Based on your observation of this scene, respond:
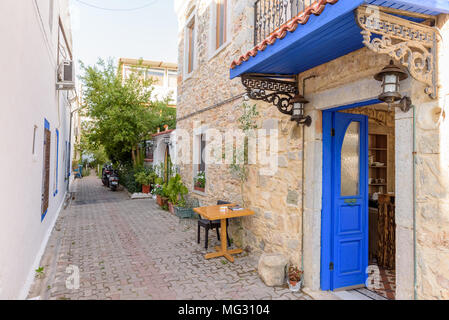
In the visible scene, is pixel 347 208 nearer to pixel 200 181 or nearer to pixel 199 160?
pixel 200 181

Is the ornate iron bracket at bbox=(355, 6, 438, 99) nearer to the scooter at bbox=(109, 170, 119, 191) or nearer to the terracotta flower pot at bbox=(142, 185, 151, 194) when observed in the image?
the terracotta flower pot at bbox=(142, 185, 151, 194)

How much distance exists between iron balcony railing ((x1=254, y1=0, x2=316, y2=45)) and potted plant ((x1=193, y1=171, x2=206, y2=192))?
3915 millimetres

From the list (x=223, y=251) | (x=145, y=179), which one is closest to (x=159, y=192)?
(x=145, y=179)

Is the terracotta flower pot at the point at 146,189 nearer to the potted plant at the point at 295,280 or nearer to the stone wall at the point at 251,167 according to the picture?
the stone wall at the point at 251,167

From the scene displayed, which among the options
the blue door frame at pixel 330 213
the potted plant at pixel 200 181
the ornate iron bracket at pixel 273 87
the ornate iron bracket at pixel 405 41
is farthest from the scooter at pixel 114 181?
the ornate iron bracket at pixel 405 41

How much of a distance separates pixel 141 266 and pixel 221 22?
5.82 meters

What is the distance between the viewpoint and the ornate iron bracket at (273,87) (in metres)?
3.86

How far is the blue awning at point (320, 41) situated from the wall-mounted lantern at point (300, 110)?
42 centimetres

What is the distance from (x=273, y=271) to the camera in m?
3.89

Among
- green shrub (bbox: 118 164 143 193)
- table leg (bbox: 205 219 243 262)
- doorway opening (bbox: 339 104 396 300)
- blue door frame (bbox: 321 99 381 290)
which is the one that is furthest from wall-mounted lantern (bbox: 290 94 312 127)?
green shrub (bbox: 118 164 143 193)

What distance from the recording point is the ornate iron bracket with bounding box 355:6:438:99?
7.00 feet
